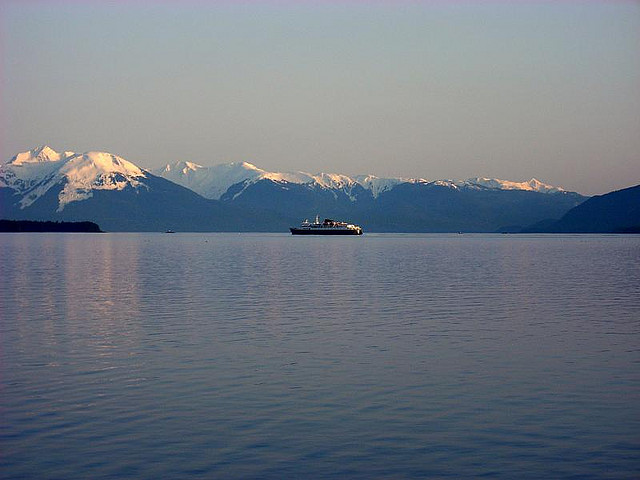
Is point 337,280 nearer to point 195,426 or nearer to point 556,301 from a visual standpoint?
point 556,301

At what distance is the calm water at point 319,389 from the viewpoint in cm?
2056

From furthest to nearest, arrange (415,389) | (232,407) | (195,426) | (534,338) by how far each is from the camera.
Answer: (534,338)
(415,389)
(232,407)
(195,426)

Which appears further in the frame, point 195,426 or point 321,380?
point 321,380

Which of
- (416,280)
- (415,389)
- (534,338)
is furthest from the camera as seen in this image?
(416,280)

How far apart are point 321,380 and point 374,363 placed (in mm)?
3938

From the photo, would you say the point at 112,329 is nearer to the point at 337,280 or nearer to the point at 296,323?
the point at 296,323

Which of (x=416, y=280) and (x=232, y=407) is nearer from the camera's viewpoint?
(x=232, y=407)

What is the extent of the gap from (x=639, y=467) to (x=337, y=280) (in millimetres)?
63138

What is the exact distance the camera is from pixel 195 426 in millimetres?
23453

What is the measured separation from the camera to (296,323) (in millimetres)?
45875

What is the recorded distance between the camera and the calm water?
67.5ft

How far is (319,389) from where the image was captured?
92.6ft

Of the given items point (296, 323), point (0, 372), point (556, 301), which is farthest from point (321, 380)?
point (556, 301)

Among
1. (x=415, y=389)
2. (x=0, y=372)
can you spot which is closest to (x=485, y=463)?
(x=415, y=389)
